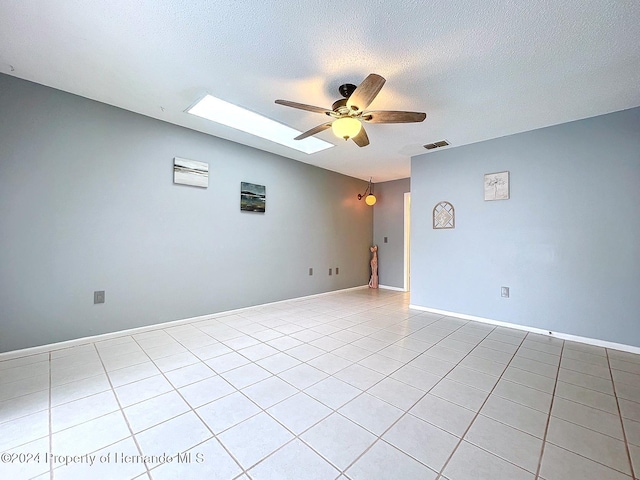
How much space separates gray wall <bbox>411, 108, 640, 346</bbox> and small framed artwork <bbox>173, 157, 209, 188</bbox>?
3.33 m

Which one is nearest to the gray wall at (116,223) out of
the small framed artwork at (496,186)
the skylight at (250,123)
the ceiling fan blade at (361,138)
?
the skylight at (250,123)

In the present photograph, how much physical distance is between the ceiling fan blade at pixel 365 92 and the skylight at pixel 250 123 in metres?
1.41

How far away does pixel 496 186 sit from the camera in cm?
354

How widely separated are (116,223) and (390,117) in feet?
9.98

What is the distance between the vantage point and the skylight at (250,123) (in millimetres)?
2967

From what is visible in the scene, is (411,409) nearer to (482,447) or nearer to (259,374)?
(482,447)

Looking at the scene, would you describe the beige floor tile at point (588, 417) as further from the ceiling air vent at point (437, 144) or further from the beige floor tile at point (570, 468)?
the ceiling air vent at point (437, 144)

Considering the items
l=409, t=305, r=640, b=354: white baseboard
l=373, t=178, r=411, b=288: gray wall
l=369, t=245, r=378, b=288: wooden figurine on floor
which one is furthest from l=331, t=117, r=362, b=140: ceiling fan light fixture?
l=369, t=245, r=378, b=288: wooden figurine on floor

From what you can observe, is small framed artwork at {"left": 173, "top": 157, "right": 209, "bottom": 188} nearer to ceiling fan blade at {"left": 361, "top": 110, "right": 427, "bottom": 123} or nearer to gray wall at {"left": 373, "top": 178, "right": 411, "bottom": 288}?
ceiling fan blade at {"left": 361, "top": 110, "right": 427, "bottom": 123}

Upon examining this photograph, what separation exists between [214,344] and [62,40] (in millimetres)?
2773

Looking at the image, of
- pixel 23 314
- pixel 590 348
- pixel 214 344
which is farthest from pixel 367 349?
pixel 23 314

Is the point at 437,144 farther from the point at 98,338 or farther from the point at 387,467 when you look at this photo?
the point at 98,338

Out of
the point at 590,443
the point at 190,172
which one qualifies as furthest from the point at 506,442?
the point at 190,172

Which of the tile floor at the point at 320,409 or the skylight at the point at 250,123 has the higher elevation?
the skylight at the point at 250,123
